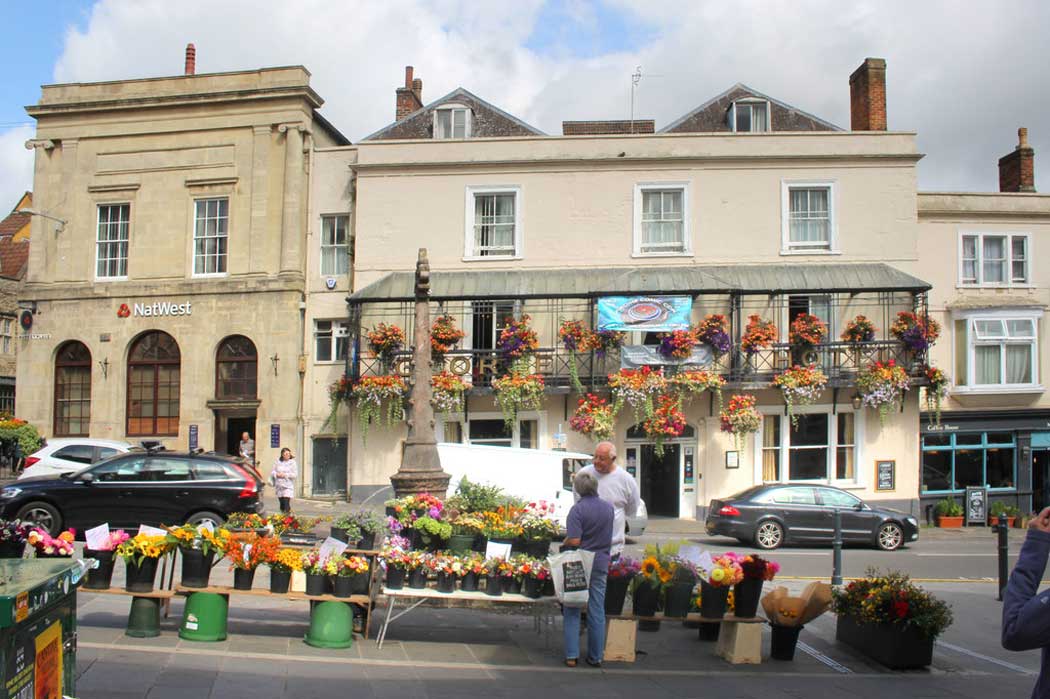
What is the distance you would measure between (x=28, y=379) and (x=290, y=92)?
1141 cm

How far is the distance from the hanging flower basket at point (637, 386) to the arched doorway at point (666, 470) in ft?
4.98

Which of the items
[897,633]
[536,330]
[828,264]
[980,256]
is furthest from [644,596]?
[980,256]

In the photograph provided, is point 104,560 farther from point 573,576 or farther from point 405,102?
point 405,102

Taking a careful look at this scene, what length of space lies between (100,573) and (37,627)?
5.09 m

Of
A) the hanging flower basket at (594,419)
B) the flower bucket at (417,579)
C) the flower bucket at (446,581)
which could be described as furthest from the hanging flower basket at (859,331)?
the flower bucket at (417,579)

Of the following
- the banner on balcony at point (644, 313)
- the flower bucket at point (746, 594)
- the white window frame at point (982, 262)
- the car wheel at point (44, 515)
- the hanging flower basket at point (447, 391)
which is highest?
the white window frame at point (982, 262)

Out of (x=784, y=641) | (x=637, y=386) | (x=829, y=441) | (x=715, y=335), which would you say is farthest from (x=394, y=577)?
(x=829, y=441)

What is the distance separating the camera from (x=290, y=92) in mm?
26312

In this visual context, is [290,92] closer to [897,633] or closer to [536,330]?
[536,330]

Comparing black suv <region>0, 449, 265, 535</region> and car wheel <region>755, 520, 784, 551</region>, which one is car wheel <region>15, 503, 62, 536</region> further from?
car wheel <region>755, 520, 784, 551</region>

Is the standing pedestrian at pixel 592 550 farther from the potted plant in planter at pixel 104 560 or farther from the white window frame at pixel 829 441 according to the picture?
the white window frame at pixel 829 441

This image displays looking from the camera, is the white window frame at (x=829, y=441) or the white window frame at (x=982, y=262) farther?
the white window frame at (x=982, y=262)

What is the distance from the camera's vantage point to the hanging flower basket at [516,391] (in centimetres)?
2347

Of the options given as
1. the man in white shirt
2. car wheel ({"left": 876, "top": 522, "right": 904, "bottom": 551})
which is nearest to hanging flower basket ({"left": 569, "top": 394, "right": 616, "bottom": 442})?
car wheel ({"left": 876, "top": 522, "right": 904, "bottom": 551})
